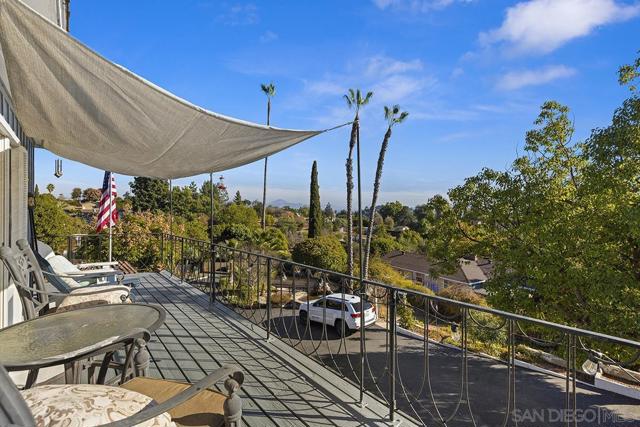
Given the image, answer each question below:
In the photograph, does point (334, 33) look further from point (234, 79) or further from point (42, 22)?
point (42, 22)

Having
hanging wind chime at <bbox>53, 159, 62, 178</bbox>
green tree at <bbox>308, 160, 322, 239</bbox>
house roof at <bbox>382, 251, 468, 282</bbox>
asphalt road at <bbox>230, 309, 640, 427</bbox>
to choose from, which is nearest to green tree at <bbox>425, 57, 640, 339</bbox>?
asphalt road at <bbox>230, 309, 640, 427</bbox>

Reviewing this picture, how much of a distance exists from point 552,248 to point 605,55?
31.3 feet

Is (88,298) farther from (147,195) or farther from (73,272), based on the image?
(147,195)

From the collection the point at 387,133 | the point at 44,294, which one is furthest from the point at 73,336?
the point at 387,133

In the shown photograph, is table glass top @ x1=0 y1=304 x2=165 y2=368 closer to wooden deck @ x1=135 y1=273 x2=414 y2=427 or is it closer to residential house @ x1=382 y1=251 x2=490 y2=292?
wooden deck @ x1=135 y1=273 x2=414 y2=427

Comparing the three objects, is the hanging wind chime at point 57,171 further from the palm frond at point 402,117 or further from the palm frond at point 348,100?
the palm frond at point 348,100

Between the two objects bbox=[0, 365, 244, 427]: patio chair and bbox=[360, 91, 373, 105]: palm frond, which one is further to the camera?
bbox=[360, 91, 373, 105]: palm frond

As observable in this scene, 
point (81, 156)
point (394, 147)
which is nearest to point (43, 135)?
point (81, 156)

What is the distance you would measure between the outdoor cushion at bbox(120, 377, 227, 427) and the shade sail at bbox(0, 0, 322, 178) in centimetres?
126

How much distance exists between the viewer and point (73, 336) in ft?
5.15

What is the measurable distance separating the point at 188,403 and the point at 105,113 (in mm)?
1501

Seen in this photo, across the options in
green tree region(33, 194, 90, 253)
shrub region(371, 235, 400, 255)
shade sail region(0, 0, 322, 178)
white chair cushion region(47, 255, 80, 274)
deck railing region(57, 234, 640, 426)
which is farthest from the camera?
shrub region(371, 235, 400, 255)

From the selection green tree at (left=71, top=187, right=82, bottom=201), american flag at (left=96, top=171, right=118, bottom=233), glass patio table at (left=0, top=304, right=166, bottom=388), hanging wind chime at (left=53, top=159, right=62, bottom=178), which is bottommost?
glass patio table at (left=0, top=304, right=166, bottom=388)

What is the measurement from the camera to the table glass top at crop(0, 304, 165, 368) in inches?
53.7
